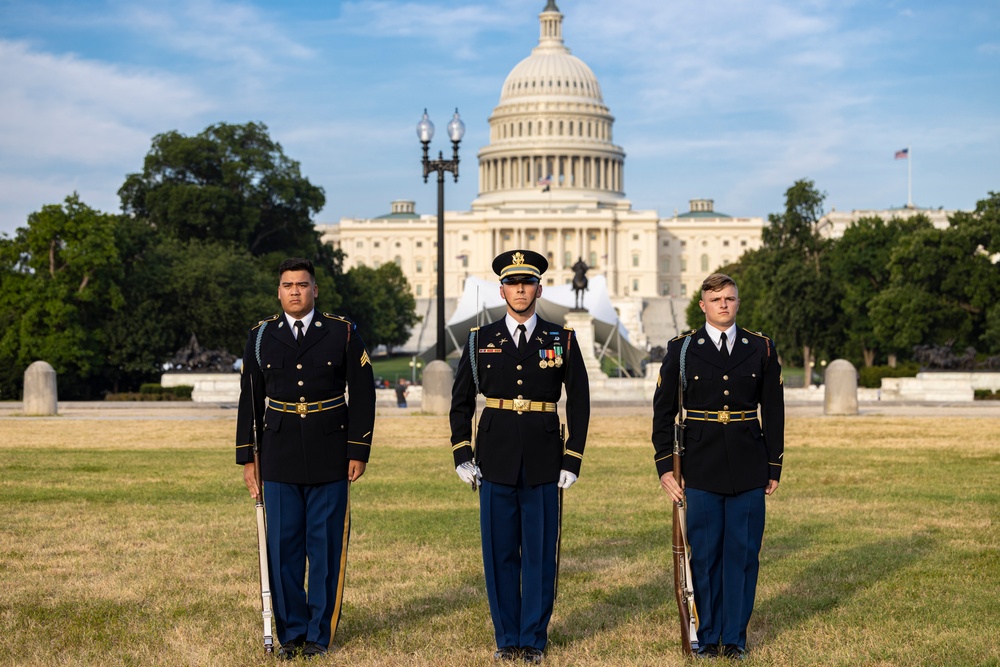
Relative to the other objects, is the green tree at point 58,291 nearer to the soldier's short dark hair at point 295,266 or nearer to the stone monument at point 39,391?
the stone monument at point 39,391

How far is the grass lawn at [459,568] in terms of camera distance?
7531 mm

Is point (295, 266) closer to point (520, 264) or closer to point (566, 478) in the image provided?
point (520, 264)

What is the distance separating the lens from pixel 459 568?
9.70 m

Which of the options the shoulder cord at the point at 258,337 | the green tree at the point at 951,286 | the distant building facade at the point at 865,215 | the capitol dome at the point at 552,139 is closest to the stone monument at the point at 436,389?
the shoulder cord at the point at 258,337

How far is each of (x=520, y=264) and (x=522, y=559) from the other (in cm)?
154

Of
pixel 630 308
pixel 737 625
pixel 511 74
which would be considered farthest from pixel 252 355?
pixel 511 74

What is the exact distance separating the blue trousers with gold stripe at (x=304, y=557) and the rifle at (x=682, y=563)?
1.76m

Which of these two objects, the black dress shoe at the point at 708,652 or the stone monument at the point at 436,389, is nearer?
the black dress shoe at the point at 708,652

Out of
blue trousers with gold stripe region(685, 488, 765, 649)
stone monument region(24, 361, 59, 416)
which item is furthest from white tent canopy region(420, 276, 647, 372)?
blue trousers with gold stripe region(685, 488, 765, 649)

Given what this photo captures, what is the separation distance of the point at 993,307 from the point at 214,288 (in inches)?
1038

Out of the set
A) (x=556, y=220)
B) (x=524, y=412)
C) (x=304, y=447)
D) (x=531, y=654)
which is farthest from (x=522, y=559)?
(x=556, y=220)

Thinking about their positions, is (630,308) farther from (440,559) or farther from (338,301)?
(440,559)

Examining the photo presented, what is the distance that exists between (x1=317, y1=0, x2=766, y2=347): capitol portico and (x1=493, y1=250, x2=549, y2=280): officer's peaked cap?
127256 mm

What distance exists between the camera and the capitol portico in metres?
140
